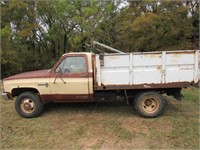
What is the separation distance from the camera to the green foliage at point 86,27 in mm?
15664

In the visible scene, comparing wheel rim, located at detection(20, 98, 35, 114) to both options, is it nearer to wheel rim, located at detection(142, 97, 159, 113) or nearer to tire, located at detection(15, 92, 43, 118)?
tire, located at detection(15, 92, 43, 118)

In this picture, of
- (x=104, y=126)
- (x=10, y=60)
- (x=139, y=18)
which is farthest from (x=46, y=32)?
(x=104, y=126)

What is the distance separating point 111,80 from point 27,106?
7.66 ft

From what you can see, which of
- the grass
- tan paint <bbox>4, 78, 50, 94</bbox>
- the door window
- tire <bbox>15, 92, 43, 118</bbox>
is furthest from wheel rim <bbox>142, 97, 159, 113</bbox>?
tire <bbox>15, 92, 43, 118</bbox>

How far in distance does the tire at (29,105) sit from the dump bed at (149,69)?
1.75m

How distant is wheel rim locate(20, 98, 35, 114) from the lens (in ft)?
22.1

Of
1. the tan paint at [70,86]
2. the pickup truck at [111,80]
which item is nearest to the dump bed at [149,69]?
the pickup truck at [111,80]

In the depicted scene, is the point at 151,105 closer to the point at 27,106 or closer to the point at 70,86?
the point at 70,86

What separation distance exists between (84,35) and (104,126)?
1676 cm

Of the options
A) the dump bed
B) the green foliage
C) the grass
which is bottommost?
the grass

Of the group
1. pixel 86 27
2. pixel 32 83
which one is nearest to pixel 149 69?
pixel 32 83

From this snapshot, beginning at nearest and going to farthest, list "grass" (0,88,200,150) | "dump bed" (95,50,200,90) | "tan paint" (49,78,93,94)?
"grass" (0,88,200,150) < "dump bed" (95,50,200,90) < "tan paint" (49,78,93,94)

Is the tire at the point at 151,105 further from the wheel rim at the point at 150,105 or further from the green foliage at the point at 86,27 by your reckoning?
the green foliage at the point at 86,27

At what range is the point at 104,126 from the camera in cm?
600
